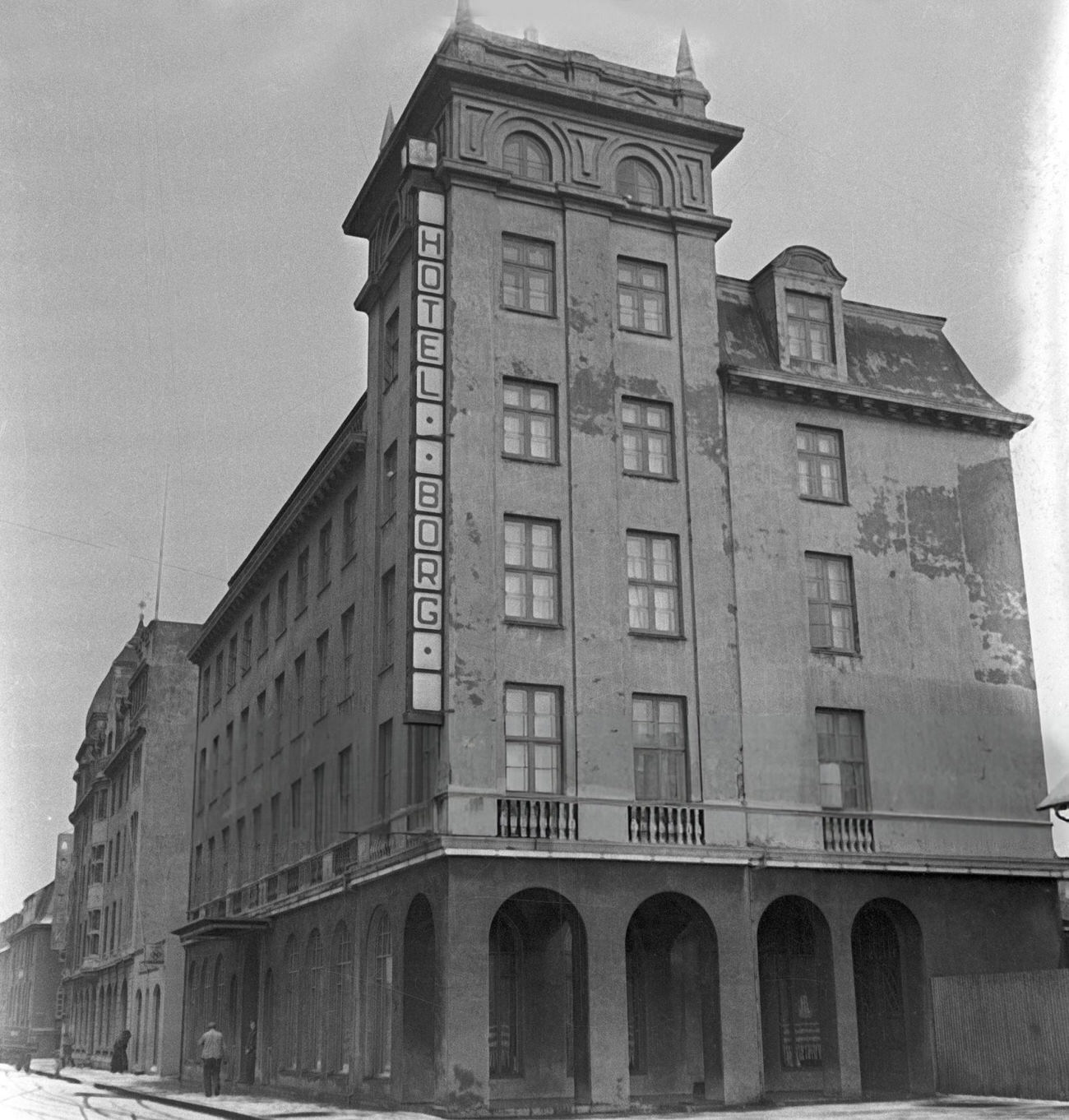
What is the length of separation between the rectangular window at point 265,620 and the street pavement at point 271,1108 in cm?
1387

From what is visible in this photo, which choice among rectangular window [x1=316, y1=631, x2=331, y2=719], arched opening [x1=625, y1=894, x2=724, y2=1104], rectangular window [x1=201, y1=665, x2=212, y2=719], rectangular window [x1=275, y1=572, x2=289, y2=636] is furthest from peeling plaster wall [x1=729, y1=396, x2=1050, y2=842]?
rectangular window [x1=201, y1=665, x2=212, y2=719]

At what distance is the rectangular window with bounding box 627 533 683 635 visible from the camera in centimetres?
3284

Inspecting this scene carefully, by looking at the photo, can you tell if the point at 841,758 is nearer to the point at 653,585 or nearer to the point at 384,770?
the point at 653,585

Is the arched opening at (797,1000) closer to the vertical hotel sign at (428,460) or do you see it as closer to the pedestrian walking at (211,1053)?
the vertical hotel sign at (428,460)

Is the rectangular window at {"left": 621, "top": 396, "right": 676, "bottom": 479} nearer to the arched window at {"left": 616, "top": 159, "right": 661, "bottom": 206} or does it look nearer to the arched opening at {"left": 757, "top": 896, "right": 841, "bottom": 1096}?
the arched window at {"left": 616, "top": 159, "right": 661, "bottom": 206}

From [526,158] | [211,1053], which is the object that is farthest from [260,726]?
[526,158]

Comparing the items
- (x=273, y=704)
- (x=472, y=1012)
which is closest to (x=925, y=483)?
(x=472, y=1012)

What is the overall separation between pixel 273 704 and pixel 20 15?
29.5 metres

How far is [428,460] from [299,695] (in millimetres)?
14351

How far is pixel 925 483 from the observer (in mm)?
36562

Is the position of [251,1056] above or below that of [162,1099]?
above

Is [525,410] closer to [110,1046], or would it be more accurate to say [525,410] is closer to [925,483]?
[925,483]

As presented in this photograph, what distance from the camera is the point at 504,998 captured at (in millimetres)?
31906

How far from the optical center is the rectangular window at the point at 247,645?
168 ft
